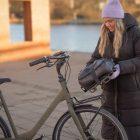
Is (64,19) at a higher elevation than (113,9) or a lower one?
lower

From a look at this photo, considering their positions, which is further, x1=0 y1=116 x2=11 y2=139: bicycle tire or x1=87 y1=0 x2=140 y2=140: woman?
x1=0 y1=116 x2=11 y2=139: bicycle tire

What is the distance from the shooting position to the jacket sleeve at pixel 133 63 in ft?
16.6

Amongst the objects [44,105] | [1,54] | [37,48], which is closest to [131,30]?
[44,105]

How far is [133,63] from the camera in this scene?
5.08 m

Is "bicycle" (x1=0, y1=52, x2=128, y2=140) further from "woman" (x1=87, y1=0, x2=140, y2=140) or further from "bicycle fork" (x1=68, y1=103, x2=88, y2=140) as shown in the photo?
"woman" (x1=87, y1=0, x2=140, y2=140)

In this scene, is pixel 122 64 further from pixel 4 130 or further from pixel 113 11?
pixel 4 130

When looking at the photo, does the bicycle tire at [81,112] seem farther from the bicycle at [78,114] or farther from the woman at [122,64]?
the woman at [122,64]

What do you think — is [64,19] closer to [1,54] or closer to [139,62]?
[1,54]

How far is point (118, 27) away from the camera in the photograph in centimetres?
510

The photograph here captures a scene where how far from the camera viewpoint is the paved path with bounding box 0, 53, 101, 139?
792cm

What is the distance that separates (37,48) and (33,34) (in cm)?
51

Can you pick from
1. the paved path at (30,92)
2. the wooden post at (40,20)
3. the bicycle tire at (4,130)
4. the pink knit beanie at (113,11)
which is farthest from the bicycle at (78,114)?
the wooden post at (40,20)

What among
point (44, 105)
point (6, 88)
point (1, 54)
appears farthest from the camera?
point (1, 54)

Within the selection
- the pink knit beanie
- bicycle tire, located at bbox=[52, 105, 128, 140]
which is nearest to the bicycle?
bicycle tire, located at bbox=[52, 105, 128, 140]
